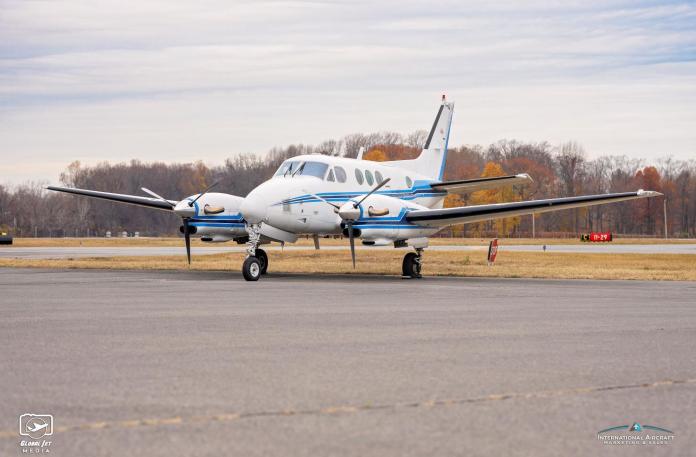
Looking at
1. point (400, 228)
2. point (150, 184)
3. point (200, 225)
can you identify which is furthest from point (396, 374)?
point (150, 184)

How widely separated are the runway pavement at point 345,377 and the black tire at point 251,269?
935cm

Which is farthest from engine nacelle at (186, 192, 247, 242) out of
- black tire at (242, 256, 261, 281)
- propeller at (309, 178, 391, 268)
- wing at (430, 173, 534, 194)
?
wing at (430, 173, 534, 194)

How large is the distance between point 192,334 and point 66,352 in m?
2.27

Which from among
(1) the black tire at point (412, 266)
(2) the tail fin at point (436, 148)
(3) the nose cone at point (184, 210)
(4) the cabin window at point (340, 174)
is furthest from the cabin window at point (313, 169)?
(2) the tail fin at point (436, 148)

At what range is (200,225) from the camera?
31.8 meters

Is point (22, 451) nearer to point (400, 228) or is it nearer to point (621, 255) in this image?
point (400, 228)

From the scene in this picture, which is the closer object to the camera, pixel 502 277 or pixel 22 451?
pixel 22 451

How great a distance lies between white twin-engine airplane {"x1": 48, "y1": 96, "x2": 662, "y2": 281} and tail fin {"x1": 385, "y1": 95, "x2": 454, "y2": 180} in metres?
2.88

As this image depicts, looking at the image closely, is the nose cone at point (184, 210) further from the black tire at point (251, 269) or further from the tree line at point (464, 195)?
the tree line at point (464, 195)

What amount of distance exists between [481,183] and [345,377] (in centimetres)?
2342

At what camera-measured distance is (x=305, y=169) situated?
29.5 meters

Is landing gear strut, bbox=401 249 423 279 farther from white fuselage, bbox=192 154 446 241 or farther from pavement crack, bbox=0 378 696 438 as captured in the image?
pavement crack, bbox=0 378 696 438

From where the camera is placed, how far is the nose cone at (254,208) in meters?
27.3

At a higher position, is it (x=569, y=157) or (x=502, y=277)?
(x=569, y=157)
